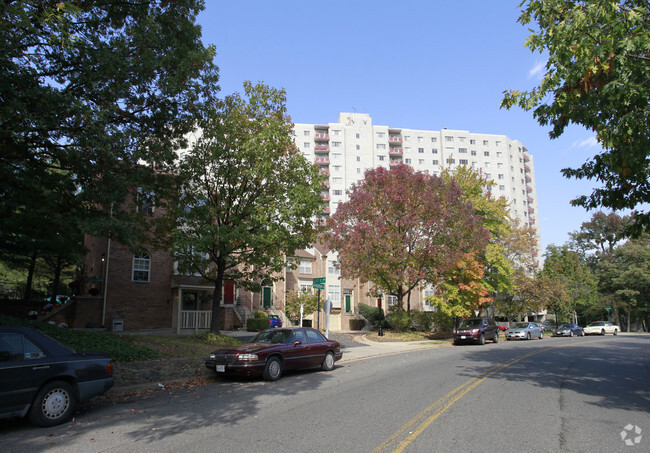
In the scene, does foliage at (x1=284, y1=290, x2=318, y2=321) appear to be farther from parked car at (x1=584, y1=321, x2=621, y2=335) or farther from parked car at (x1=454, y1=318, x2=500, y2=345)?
parked car at (x1=584, y1=321, x2=621, y2=335)

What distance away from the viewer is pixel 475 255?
29.5 m

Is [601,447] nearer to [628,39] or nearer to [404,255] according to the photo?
[628,39]

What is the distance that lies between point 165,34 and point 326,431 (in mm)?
12109

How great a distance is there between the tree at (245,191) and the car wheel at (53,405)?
726 cm

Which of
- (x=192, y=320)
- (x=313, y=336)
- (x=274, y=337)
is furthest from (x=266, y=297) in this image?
(x=274, y=337)

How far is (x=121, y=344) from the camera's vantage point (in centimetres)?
1148

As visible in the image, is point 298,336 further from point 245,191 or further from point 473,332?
point 473,332

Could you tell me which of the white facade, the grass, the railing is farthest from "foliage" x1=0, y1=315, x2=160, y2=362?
the white facade

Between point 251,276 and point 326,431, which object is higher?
point 251,276

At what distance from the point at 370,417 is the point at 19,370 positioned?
5.58 meters

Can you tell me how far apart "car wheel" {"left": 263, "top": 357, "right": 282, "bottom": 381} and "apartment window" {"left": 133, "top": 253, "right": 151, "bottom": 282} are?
54.0 feet

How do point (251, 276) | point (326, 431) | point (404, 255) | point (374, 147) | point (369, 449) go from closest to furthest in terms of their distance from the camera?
point (369, 449) < point (326, 431) < point (251, 276) < point (404, 255) < point (374, 147)

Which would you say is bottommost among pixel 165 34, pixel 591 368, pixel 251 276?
pixel 591 368

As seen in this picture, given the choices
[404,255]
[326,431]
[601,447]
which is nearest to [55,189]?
[326,431]
